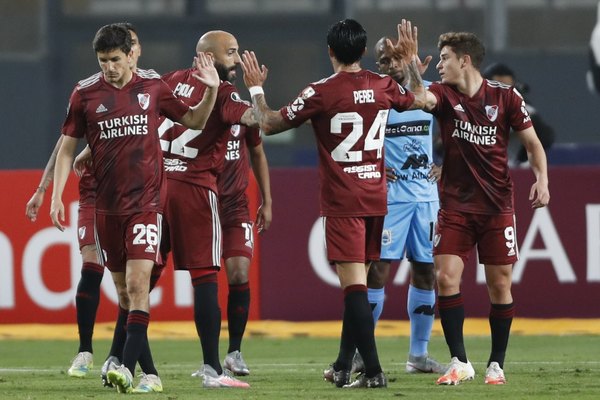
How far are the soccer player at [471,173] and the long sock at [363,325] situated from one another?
521 mm

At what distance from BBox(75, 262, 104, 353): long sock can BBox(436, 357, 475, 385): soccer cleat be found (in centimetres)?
242

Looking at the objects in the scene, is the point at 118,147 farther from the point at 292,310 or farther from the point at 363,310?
the point at 292,310

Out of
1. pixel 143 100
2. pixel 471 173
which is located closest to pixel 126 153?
pixel 143 100

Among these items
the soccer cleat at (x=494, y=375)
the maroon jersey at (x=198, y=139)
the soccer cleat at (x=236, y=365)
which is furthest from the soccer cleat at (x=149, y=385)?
the soccer cleat at (x=494, y=375)

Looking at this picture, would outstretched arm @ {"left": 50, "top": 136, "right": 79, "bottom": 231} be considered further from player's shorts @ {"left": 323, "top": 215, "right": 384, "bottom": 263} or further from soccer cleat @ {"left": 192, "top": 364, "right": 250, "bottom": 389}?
player's shorts @ {"left": 323, "top": 215, "right": 384, "bottom": 263}

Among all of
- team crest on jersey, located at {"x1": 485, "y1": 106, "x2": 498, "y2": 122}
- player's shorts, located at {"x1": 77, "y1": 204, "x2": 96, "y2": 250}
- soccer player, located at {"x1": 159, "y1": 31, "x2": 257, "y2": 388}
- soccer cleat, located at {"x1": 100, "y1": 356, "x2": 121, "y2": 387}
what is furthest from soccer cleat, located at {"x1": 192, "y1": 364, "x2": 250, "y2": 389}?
team crest on jersey, located at {"x1": 485, "y1": 106, "x2": 498, "y2": 122}

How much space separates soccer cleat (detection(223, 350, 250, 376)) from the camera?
1018 cm

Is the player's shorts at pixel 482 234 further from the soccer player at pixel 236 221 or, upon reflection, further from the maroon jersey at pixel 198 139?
the soccer player at pixel 236 221

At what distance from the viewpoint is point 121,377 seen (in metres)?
8.45

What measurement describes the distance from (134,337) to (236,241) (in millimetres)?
1969

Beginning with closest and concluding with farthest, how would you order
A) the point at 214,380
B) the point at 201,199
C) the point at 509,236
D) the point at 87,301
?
the point at 214,380, the point at 509,236, the point at 201,199, the point at 87,301

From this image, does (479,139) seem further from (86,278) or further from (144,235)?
(86,278)

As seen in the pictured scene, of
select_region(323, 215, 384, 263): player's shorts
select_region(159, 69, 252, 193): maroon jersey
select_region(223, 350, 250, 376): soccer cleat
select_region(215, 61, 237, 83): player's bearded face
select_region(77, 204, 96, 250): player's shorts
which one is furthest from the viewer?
select_region(77, 204, 96, 250): player's shorts

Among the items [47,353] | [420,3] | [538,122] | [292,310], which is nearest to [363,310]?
[47,353]
